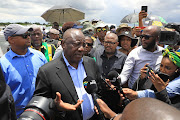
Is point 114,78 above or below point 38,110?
above

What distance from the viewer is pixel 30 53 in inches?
99.7

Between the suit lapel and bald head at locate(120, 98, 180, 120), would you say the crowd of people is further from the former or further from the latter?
bald head at locate(120, 98, 180, 120)

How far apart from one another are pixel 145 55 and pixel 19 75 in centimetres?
220

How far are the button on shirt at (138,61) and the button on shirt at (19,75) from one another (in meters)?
1.60

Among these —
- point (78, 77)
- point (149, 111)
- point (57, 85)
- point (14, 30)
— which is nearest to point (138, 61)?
point (78, 77)

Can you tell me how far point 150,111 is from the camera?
68 centimetres

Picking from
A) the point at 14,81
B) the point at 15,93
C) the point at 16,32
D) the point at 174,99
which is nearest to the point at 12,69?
the point at 14,81

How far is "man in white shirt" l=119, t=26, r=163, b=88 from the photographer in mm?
2568

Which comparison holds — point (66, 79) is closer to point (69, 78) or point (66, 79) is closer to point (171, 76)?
point (69, 78)

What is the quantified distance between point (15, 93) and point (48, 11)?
15.6 feet

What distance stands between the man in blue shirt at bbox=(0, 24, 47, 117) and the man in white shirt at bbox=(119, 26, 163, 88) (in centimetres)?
160

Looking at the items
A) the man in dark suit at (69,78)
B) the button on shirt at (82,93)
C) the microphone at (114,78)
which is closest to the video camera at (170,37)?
the microphone at (114,78)

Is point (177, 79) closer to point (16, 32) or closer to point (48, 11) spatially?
point (16, 32)

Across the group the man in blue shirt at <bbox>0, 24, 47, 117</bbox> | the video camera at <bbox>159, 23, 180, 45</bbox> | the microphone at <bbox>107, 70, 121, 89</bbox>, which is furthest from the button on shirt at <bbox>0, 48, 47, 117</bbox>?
the video camera at <bbox>159, 23, 180, 45</bbox>
